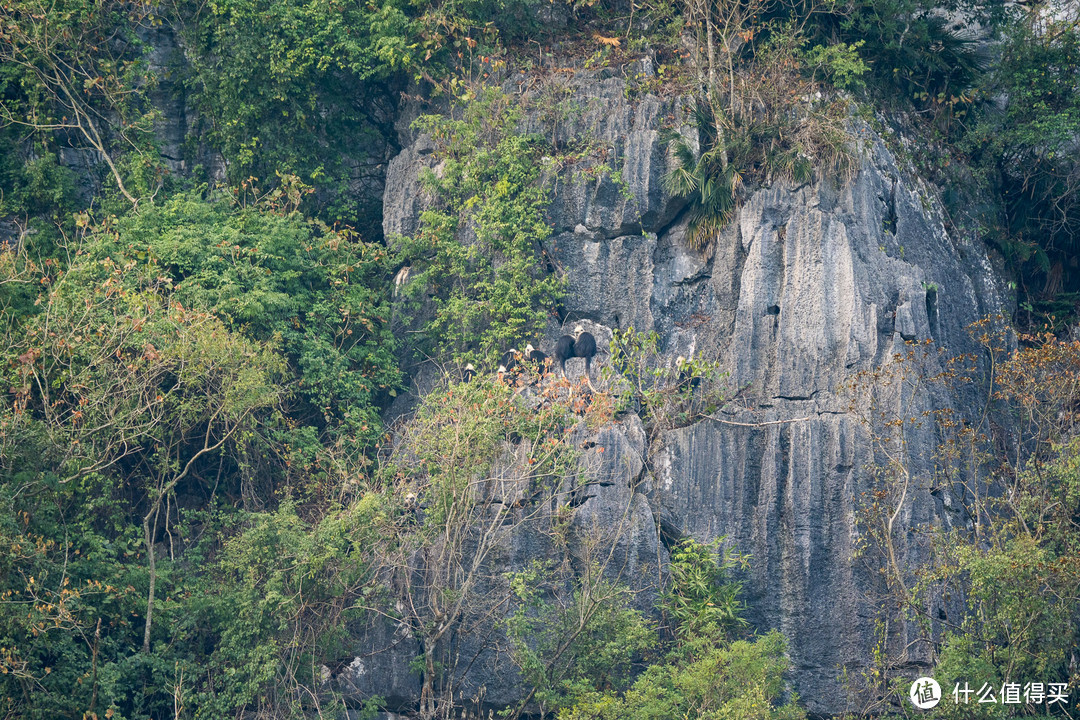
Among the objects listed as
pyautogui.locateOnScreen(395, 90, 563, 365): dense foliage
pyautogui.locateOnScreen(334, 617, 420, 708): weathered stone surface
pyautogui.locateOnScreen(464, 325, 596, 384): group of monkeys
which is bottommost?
pyautogui.locateOnScreen(334, 617, 420, 708): weathered stone surface

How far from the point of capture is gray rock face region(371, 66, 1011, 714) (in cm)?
1538

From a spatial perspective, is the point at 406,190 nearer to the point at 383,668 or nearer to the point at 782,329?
the point at 782,329

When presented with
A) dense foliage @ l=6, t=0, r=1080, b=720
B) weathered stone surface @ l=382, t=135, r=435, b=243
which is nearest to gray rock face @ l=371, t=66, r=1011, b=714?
dense foliage @ l=6, t=0, r=1080, b=720

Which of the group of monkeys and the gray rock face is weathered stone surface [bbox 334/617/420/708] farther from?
the group of monkeys

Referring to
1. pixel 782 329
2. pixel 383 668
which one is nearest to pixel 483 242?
pixel 782 329

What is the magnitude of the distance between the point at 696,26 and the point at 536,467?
7.69 meters

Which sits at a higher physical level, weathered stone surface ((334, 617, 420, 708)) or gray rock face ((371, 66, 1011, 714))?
gray rock face ((371, 66, 1011, 714))

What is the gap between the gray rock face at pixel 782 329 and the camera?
1538 cm

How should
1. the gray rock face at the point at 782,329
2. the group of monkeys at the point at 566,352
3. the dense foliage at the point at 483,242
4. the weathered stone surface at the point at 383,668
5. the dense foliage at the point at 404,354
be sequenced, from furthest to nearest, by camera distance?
the dense foliage at the point at 483,242, the group of monkeys at the point at 566,352, the gray rock face at the point at 782,329, the weathered stone surface at the point at 383,668, the dense foliage at the point at 404,354

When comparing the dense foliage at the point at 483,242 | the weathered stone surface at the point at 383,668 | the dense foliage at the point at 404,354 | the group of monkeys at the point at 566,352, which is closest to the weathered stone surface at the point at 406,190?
the dense foliage at the point at 483,242

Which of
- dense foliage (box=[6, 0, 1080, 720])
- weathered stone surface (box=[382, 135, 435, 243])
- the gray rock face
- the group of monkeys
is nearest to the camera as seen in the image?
dense foliage (box=[6, 0, 1080, 720])

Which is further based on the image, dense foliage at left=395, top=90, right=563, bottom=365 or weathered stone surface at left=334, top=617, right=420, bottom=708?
dense foliage at left=395, top=90, right=563, bottom=365

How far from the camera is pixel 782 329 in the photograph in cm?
1650

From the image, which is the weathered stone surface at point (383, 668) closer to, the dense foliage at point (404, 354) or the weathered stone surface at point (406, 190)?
the dense foliage at point (404, 354)
